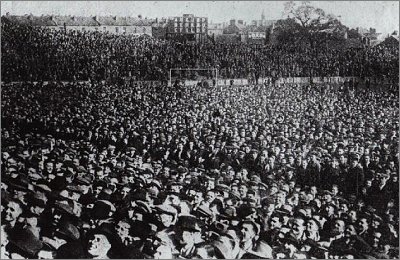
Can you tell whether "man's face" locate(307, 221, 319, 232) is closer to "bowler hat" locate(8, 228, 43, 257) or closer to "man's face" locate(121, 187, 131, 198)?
"man's face" locate(121, 187, 131, 198)

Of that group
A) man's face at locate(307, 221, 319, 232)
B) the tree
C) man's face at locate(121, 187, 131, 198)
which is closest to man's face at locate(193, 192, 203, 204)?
man's face at locate(121, 187, 131, 198)

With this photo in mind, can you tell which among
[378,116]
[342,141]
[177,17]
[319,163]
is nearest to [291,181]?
[319,163]

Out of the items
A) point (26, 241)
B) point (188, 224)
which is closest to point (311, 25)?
point (188, 224)

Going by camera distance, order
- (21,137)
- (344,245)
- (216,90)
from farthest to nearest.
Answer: (216,90) < (21,137) < (344,245)

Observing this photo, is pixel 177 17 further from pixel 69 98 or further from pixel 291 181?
pixel 291 181

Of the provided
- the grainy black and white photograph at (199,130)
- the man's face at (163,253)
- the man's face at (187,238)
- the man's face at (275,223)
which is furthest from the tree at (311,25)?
the man's face at (163,253)

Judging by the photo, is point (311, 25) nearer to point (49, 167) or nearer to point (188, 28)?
point (188, 28)

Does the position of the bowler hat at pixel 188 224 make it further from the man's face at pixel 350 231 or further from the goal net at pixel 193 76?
the goal net at pixel 193 76
